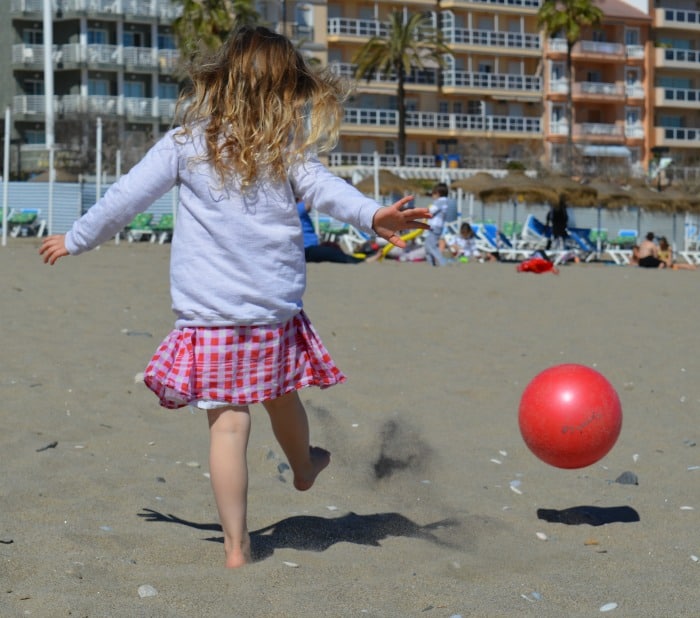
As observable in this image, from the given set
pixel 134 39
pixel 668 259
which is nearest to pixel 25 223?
pixel 668 259

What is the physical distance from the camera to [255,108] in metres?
3.83

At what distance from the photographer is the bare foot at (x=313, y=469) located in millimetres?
4270

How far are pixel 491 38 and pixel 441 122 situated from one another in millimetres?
6437

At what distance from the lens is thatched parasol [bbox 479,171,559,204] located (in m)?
29.5

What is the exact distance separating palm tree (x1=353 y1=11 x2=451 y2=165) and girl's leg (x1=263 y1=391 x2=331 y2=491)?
58597mm

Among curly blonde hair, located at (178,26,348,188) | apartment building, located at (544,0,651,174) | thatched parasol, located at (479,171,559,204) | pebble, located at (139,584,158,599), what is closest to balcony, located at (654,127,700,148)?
apartment building, located at (544,0,651,174)

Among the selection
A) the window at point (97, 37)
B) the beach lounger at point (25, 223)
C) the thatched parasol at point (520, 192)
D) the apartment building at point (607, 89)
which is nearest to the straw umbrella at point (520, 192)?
the thatched parasol at point (520, 192)

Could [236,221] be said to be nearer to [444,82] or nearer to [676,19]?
[444,82]

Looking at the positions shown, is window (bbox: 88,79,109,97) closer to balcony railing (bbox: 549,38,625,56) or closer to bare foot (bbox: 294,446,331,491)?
balcony railing (bbox: 549,38,625,56)

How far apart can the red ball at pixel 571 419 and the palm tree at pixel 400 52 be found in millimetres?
58278

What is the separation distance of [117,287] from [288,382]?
8844 millimetres

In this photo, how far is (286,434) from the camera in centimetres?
414

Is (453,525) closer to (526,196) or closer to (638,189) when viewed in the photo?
(526,196)

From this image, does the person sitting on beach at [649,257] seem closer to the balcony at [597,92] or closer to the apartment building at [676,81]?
the balcony at [597,92]
